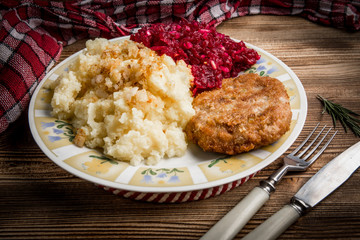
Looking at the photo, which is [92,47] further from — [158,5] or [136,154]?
[158,5]

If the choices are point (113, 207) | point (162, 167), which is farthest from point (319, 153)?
point (113, 207)

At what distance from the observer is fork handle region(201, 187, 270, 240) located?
281 cm

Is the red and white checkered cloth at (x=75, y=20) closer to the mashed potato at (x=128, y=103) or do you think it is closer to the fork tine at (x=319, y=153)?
the mashed potato at (x=128, y=103)

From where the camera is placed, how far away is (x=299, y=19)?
21.7 ft

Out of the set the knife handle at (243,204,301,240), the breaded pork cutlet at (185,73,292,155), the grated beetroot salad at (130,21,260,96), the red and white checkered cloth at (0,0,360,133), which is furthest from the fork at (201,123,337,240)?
the red and white checkered cloth at (0,0,360,133)

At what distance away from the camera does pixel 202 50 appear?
4297mm

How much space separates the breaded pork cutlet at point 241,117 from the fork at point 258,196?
1.37ft

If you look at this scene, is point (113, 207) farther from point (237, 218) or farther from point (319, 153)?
point (319, 153)

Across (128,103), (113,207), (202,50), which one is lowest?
(113,207)

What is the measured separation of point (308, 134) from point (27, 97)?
3.93 metres

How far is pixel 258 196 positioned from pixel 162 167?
3.27ft

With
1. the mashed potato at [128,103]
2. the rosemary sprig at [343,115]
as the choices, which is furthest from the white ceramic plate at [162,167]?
the rosemary sprig at [343,115]

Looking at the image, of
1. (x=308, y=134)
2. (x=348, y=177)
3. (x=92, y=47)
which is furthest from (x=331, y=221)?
(x=92, y=47)

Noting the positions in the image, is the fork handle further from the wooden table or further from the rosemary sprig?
the rosemary sprig
